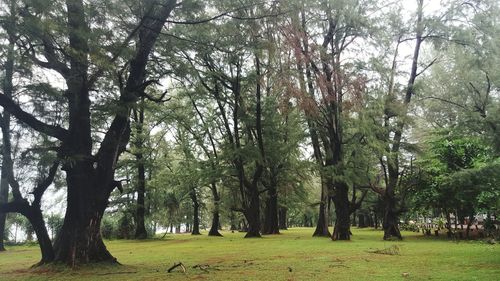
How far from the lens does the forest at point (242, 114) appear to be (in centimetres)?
1064

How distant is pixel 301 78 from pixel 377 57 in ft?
13.5

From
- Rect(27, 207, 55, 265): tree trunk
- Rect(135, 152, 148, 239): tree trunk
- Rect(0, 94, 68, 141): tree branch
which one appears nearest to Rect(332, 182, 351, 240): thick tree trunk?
Rect(27, 207, 55, 265): tree trunk

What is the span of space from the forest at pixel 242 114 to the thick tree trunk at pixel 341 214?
0.19 feet

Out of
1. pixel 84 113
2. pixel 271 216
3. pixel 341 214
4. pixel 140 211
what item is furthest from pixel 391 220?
pixel 140 211

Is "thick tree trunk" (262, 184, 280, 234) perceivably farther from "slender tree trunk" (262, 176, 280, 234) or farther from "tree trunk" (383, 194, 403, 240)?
"tree trunk" (383, 194, 403, 240)

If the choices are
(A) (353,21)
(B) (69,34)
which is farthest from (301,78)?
(B) (69,34)

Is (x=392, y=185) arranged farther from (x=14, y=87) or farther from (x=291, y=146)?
(x=14, y=87)

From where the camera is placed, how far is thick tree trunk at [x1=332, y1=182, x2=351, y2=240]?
2247cm

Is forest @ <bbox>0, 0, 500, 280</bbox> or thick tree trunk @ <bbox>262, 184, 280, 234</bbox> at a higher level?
forest @ <bbox>0, 0, 500, 280</bbox>

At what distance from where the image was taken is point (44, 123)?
11.9 m

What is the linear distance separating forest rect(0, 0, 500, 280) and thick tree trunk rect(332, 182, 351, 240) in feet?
0.19

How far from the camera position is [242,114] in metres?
28.2

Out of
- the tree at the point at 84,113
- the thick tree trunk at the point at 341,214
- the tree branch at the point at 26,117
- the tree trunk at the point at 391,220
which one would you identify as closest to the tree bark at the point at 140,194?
the thick tree trunk at the point at 341,214

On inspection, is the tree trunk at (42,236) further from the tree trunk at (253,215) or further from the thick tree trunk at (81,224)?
the tree trunk at (253,215)
